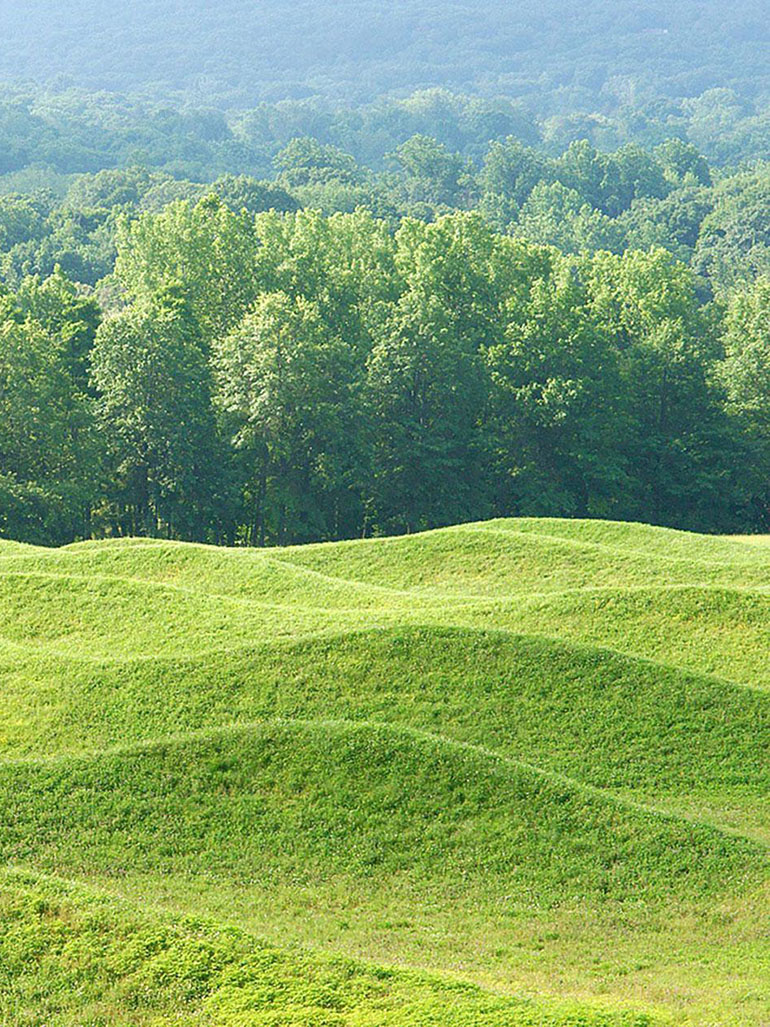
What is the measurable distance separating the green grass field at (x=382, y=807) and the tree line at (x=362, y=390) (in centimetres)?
1900

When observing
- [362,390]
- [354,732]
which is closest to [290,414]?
[362,390]

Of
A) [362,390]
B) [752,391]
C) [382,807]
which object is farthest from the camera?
[752,391]

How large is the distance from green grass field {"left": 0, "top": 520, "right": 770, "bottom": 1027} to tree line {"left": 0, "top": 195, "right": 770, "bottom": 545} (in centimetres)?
1900

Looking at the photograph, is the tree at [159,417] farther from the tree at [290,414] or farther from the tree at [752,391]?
the tree at [752,391]

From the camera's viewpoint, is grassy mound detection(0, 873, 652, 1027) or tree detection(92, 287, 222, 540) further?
tree detection(92, 287, 222, 540)

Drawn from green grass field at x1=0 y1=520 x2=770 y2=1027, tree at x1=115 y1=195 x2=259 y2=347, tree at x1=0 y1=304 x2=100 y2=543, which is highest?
tree at x1=115 y1=195 x2=259 y2=347

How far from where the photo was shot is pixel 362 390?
49156 mm

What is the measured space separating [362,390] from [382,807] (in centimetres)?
3240

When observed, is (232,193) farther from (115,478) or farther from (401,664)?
(401,664)

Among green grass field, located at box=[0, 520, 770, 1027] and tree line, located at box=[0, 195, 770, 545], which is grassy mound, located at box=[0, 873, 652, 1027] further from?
tree line, located at box=[0, 195, 770, 545]

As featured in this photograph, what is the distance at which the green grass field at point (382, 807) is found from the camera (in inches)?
533

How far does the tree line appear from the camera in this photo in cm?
4569

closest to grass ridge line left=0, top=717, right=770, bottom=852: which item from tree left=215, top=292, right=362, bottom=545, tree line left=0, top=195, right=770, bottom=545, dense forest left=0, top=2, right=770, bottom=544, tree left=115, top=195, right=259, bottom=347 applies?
dense forest left=0, top=2, right=770, bottom=544

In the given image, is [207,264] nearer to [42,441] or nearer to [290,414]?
[290,414]
